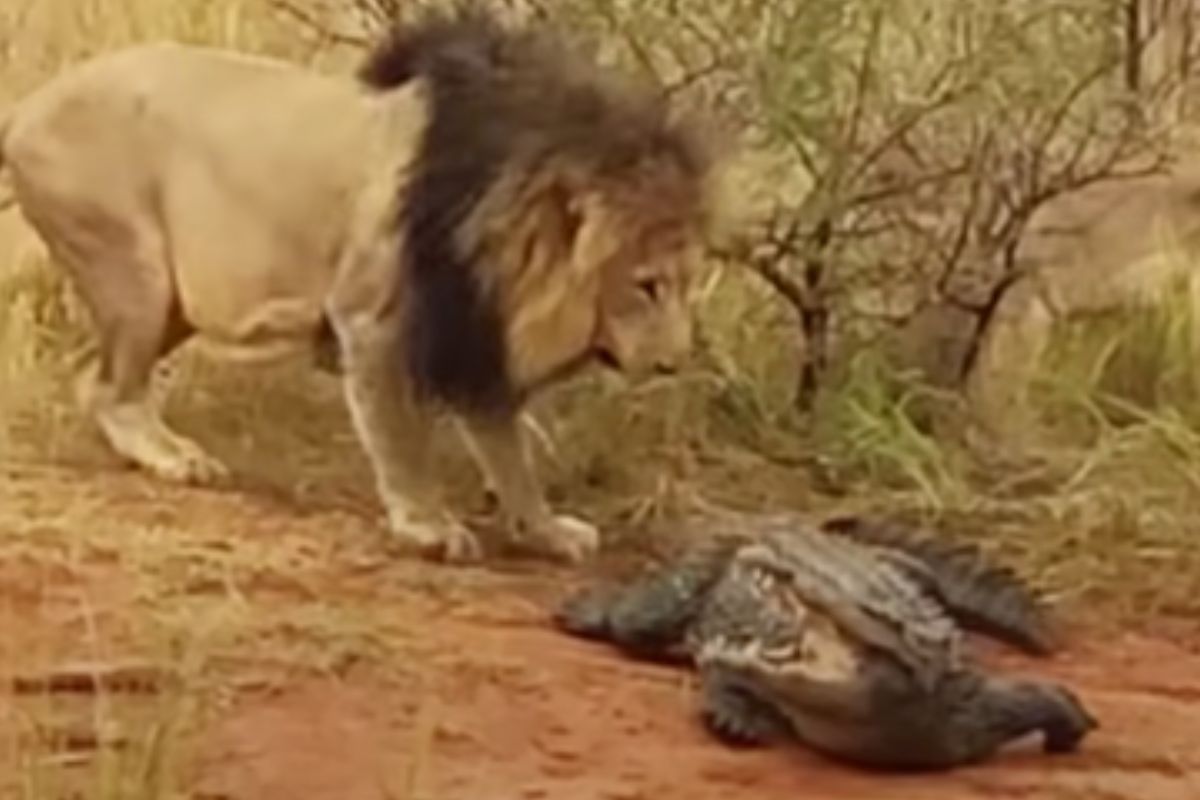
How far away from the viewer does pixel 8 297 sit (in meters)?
7.99

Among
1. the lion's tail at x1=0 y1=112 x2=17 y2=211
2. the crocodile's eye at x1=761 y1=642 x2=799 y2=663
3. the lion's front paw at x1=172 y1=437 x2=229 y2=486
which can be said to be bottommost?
the lion's front paw at x1=172 y1=437 x2=229 y2=486

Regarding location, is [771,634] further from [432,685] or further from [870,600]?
[432,685]

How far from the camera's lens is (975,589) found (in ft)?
19.5

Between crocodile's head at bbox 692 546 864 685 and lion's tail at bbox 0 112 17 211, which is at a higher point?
lion's tail at bbox 0 112 17 211

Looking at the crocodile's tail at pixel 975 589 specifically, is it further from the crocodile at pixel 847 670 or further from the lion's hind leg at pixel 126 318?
the lion's hind leg at pixel 126 318

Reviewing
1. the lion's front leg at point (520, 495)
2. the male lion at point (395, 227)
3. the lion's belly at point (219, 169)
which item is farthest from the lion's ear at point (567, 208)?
the lion's belly at point (219, 169)

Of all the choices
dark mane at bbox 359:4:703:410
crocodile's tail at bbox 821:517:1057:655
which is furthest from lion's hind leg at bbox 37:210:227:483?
crocodile's tail at bbox 821:517:1057:655

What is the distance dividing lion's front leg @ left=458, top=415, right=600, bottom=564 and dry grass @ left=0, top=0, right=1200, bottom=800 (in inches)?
12.0

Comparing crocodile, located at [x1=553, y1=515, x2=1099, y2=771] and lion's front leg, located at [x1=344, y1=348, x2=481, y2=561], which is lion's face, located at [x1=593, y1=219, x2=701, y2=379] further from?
crocodile, located at [x1=553, y1=515, x2=1099, y2=771]

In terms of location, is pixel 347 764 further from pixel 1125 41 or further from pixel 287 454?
pixel 1125 41

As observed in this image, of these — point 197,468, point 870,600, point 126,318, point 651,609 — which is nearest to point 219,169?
point 126,318

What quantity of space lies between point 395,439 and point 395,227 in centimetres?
38

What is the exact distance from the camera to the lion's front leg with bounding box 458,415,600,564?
638 cm

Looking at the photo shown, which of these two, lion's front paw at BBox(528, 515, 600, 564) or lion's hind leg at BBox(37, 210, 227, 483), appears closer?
lion's front paw at BBox(528, 515, 600, 564)
